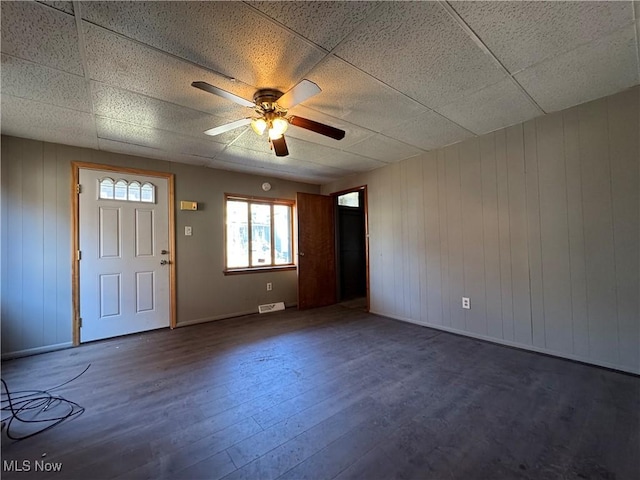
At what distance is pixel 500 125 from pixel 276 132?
7.56 ft

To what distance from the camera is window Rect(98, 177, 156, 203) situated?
10.6ft

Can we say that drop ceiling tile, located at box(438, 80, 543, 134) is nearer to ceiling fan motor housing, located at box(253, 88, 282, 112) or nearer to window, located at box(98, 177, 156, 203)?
ceiling fan motor housing, located at box(253, 88, 282, 112)

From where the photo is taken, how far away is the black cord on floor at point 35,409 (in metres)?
1.68

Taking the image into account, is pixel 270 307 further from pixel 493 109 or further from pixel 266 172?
pixel 493 109

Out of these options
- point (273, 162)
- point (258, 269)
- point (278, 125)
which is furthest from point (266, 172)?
point (278, 125)

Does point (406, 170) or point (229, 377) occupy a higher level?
point (406, 170)

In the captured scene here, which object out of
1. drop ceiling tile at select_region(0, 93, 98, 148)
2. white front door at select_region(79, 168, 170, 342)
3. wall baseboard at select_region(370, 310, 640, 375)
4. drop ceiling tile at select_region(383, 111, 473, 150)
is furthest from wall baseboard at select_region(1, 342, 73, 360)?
drop ceiling tile at select_region(383, 111, 473, 150)

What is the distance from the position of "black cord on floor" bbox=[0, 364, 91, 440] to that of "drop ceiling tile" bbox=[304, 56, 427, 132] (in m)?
2.83

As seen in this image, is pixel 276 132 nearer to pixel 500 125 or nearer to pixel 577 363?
pixel 500 125

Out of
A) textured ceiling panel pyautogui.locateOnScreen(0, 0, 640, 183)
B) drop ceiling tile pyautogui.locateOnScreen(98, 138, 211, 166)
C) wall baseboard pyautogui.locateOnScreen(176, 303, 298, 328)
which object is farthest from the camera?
wall baseboard pyautogui.locateOnScreen(176, 303, 298, 328)

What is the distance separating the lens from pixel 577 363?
234 cm

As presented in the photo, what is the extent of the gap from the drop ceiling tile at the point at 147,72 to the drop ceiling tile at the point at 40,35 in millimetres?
81

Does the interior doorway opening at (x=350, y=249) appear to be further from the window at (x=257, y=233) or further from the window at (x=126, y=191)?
the window at (x=126, y=191)

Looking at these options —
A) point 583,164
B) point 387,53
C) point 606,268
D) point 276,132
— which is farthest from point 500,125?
point 276,132
